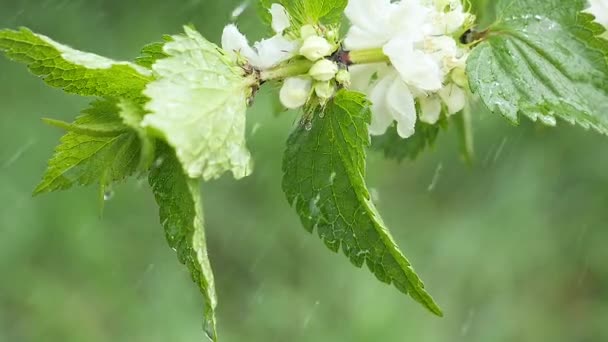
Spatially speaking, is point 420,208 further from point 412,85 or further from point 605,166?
point 412,85

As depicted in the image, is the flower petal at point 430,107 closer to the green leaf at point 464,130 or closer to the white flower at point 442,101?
the white flower at point 442,101

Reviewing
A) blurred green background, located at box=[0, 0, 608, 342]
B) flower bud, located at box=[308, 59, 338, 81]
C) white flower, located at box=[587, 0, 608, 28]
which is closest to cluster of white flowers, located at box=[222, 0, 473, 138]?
flower bud, located at box=[308, 59, 338, 81]

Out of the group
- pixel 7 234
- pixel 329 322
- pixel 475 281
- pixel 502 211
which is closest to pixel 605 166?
pixel 502 211

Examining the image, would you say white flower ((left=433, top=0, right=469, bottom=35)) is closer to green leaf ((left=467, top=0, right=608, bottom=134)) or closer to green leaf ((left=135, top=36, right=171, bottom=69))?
green leaf ((left=467, top=0, right=608, bottom=134))

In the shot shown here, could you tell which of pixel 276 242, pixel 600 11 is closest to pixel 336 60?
pixel 600 11

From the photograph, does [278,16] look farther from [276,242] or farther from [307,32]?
→ [276,242]
